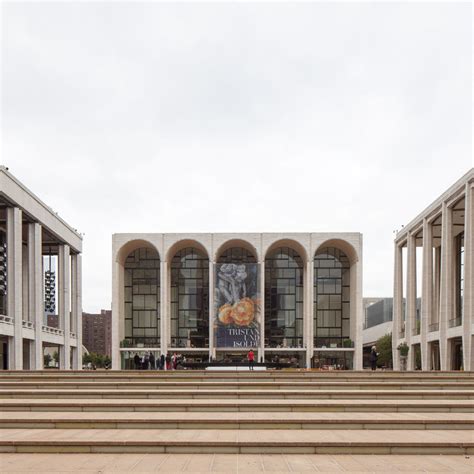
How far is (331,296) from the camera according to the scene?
5931 centimetres

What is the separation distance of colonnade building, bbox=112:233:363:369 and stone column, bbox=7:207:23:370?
20.7 metres

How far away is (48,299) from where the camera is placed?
45219 mm

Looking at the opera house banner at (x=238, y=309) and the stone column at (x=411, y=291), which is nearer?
the stone column at (x=411, y=291)

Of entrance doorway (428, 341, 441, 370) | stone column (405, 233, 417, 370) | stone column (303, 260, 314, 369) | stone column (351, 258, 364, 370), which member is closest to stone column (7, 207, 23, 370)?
stone column (303, 260, 314, 369)

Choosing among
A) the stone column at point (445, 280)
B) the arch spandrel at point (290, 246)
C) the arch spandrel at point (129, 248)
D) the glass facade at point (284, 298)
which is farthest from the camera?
the glass facade at point (284, 298)

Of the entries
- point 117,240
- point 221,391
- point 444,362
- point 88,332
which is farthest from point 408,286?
point 88,332

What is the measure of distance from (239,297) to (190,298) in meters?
7.96

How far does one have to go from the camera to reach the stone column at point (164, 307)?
179ft

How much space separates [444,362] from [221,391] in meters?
29.2

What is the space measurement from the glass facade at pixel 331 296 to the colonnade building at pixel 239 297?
109mm
